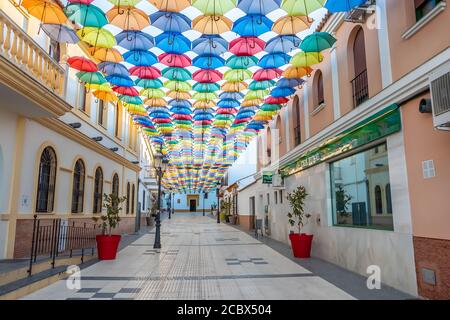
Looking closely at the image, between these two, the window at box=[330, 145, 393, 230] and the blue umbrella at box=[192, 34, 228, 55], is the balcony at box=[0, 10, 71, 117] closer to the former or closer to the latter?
the blue umbrella at box=[192, 34, 228, 55]

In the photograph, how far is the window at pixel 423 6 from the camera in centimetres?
552

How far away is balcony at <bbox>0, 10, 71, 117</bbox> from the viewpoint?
637 centimetres

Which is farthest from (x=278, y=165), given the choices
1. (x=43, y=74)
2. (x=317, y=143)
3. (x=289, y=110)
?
(x=43, y=74)

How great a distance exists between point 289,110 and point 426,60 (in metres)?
8.41

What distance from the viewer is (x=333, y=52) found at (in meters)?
9.21

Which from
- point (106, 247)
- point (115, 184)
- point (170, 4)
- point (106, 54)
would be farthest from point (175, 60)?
point (115, 184)

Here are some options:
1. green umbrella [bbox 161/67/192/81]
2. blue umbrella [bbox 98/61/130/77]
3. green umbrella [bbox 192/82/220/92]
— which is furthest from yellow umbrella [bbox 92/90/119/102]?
green umbrella [bbox 192/82/220/92]

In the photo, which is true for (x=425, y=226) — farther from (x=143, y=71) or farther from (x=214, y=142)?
(x=214, y=142)

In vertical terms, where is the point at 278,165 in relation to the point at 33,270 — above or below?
above

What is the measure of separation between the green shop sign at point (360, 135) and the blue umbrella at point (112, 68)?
648 cm

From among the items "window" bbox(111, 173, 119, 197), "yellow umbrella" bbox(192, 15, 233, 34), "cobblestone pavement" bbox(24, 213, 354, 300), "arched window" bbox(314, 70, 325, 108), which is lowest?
"cobblestone pavement" bbox(24, 213, 354, 300)

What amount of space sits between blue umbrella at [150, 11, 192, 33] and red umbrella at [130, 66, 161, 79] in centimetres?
267

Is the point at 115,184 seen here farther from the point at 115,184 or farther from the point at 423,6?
the point at 423,6

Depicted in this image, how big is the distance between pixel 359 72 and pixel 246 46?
297cm
